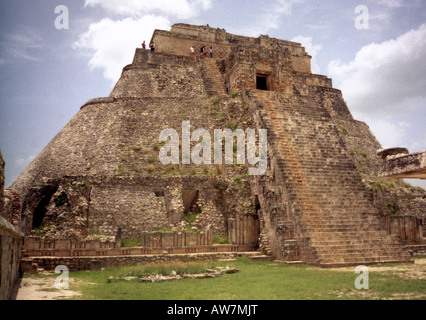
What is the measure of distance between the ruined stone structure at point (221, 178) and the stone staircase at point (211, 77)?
0.15 m

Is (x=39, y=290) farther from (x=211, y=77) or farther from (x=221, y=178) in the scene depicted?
(x=211, y=77)

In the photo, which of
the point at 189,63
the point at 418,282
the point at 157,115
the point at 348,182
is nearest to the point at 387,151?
the point at 418,282

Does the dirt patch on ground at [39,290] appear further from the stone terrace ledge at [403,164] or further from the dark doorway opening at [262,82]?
the dark doorway opening at [262,82]

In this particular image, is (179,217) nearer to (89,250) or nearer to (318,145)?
(89,250)

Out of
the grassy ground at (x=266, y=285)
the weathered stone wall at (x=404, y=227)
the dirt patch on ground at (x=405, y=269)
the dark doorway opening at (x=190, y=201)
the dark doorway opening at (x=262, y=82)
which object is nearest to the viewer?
the grassy ground at (x=266, y=285)

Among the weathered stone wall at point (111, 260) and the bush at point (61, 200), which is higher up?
the bush at point (61, 200)

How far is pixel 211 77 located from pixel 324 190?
12.4 metres

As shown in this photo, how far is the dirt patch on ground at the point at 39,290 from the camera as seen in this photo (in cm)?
777

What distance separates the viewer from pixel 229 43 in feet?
98.7

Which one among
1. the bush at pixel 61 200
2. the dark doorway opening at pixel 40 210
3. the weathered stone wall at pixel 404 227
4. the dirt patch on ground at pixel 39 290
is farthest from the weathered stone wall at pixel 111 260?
the weathered stone wall at pixel 404 227

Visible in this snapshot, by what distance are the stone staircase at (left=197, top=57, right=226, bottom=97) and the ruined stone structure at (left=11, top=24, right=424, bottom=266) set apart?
15 centimetres

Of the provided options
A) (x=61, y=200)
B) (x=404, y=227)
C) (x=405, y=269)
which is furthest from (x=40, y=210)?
(x=404, y=227)

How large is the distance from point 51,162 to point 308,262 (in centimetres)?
1324

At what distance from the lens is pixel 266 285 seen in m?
8.75
